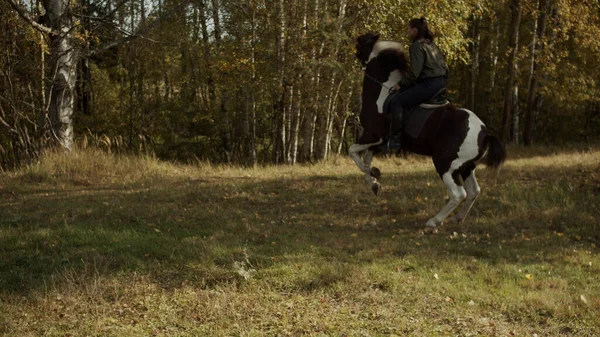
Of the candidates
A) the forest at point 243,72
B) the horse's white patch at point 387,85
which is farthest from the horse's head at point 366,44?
the forest at point 243,72

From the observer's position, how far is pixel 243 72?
15.3 meters

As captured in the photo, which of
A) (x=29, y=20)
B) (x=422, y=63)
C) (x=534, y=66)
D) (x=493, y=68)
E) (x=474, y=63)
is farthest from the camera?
(x=493, y=68)

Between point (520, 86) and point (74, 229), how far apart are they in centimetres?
2097

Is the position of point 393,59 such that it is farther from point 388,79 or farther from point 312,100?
point 312,100

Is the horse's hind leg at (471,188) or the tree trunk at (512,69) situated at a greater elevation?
the tree trunk at (512,69)

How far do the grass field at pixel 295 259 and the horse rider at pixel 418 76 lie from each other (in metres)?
1.50

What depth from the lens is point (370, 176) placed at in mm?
8281

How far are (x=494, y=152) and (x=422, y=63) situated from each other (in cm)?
162

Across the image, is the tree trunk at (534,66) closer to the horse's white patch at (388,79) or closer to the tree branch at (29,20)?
the horse's white patch at (388,79)

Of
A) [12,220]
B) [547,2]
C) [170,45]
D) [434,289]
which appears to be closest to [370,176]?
[434,289]

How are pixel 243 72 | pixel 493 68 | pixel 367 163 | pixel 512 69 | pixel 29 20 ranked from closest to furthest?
pixel 367 163
pixel 29 20
pixel 243 72
pixel 512 69
pixel 493 68

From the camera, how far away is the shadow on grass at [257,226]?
605 centimetres

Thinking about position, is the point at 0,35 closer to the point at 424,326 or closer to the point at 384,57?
the point at 384,57

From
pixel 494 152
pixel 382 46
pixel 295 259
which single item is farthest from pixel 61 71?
pixel 494 152
